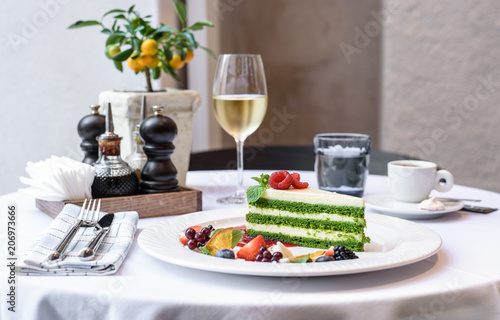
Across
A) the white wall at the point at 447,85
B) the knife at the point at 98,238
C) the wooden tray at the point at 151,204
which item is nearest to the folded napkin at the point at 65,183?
the wooden tray at the point at 151,204

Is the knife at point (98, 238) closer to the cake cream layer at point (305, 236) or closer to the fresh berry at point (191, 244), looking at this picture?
the fresh berry at point (191, 244)

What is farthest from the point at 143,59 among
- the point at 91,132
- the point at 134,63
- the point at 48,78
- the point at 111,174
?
the point at 48,78

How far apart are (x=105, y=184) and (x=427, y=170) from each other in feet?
2.69

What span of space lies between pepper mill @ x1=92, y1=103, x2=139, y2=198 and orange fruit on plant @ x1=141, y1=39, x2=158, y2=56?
0.34 metres

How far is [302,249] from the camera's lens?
119cm

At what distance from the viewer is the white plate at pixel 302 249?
89cm

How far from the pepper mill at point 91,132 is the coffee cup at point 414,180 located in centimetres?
81

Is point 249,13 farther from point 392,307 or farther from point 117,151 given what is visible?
point 392,307

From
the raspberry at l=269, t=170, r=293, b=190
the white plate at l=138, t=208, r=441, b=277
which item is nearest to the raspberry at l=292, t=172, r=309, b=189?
the raspberry at l=269, t=170, r=293, b=190

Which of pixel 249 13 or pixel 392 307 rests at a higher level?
pixel 249 13

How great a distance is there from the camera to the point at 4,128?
3211 millimetres

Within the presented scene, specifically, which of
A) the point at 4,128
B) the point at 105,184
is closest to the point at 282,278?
the point at 105,184

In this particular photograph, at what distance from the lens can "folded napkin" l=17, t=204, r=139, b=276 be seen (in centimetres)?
96

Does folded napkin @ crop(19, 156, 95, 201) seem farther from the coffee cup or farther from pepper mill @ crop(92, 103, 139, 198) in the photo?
the coffee cup
